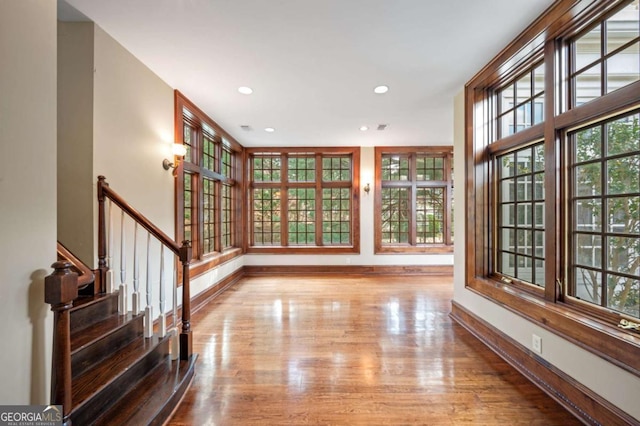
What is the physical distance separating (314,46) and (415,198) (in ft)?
14.8

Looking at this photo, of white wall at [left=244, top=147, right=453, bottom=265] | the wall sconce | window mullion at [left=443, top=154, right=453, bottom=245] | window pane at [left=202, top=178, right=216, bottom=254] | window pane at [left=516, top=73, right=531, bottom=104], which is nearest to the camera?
window pane at [left=516, top=73, right=531, bottom=104]

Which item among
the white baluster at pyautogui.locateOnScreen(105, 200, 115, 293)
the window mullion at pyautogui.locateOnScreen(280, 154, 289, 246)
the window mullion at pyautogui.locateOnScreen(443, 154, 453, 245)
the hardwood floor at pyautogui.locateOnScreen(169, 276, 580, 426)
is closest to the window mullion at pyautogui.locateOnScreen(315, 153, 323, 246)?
the window mullion at pyautogui.locateOnScreen(280, 154, 289, 246)

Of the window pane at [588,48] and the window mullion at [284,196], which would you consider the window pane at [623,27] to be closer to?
the window pane at [588,48]

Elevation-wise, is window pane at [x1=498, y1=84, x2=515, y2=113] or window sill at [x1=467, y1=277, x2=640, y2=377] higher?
window pane at [x1=498, y1=84, x2=515, y2=113]

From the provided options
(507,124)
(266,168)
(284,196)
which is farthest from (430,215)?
(266,168)

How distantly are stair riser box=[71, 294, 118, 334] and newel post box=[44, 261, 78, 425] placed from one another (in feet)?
2.33

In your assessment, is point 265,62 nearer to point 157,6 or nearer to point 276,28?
point 276,28

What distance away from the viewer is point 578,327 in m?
1.77

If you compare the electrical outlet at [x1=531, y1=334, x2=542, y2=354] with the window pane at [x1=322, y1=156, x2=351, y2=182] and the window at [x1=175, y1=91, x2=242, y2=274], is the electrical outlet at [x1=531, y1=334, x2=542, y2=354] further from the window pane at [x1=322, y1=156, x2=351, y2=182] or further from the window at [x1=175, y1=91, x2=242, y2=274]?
the window pane at [x1=322, y1=156, x2=351, y2=182]

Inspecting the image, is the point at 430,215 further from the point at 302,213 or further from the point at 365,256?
the point at 302,213

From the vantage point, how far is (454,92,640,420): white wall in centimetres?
152

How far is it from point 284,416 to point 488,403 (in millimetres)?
1450

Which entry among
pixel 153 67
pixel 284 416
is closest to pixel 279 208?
pixel 153 67

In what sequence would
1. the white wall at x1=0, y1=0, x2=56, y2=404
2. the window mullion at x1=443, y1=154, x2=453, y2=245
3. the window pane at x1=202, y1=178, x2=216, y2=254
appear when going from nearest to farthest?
the white wall at x1=0, y1=0, x2=56, y2=404, the window pane at x1=202, y1=178, x2=216, y2=254, the window mullion at x1=443, y1=154, x2=453, y2=245
